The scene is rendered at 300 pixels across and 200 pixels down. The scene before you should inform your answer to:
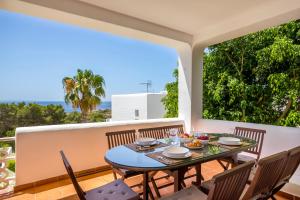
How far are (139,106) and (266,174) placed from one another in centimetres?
1199

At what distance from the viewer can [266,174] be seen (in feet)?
5.09

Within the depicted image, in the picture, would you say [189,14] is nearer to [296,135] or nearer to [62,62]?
[296,135]

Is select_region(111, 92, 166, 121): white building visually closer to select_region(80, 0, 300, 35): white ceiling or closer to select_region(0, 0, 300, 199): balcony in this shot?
select_region(0, 0, 300, 199): balcony

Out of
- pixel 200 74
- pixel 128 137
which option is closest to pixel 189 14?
pixel 200 74

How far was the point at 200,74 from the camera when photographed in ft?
15.0

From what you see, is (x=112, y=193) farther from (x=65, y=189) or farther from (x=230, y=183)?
(x=65, y=189)

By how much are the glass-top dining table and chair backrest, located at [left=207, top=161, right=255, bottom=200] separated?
407mm

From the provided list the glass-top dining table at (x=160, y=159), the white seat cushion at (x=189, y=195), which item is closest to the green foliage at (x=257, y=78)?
the glass-top dining table at (x=160, y=159)

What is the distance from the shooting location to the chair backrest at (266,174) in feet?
4.76

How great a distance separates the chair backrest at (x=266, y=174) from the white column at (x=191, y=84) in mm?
2671

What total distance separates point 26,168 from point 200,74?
12.8 feet

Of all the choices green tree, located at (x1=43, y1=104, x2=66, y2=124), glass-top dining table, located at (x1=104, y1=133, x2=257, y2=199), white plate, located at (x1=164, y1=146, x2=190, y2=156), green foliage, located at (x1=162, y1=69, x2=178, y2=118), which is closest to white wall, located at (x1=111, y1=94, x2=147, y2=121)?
green tree, located at (x1=43, y1=104, x2=66, y2=124)

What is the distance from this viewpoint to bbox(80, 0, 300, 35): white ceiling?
9.31 feet

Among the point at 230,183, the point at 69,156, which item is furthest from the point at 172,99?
the point at 230,183
